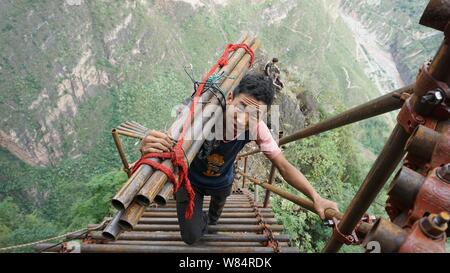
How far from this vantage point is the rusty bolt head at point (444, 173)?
0.92 metres

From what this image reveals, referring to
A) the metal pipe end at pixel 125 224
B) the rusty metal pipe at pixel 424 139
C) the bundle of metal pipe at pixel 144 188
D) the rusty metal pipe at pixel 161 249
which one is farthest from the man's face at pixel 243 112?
Result: the rusty metal pipe at pixel 424 139

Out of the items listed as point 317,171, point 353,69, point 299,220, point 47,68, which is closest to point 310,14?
point 353,69

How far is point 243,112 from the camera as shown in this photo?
265cm

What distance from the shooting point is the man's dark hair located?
2.71 metres

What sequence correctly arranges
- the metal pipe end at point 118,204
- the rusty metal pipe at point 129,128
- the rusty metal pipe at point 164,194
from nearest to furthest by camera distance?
the metal pipe end at point 118,204
the rusty metal pipe at point 164,194
the rusty metal pipe at point 129,128

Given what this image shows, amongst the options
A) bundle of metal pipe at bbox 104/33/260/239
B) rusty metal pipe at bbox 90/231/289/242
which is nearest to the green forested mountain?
rusty metal pipe at bbox 90/231/289/242

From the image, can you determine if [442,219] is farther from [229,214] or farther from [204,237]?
[229,214]

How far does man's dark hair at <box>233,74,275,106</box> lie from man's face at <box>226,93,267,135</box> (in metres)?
0.03

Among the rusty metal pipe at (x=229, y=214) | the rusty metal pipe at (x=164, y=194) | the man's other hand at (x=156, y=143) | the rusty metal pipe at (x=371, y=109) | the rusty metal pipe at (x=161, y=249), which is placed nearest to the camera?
the rusty metal pipe at (x=371, y=109)

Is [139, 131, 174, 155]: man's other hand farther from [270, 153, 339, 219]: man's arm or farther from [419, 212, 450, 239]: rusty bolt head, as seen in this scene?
[419, 212, 450, 239]: rusty bolt head

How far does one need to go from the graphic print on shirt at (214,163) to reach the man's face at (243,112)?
0.95 ft

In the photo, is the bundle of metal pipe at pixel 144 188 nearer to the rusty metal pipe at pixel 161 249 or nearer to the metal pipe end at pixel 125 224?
the metal pipe end at pixel 125 224

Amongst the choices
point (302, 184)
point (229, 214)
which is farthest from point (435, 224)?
point (229, 214)

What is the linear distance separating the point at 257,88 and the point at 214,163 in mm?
726
